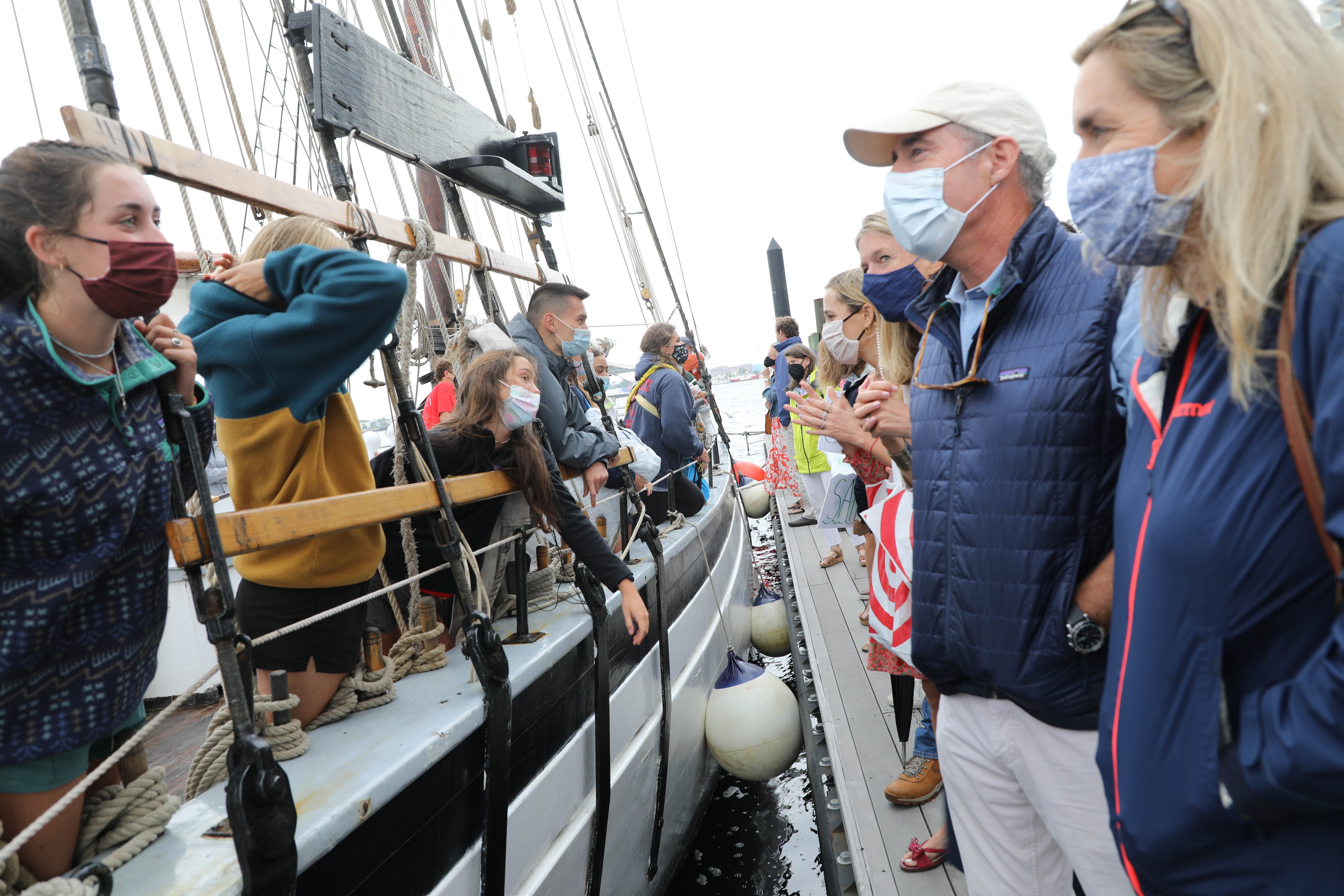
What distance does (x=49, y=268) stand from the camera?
1115mm

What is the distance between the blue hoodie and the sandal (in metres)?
2.94

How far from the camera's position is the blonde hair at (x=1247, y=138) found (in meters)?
0.74

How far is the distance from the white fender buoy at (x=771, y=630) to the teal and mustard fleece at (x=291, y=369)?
5026mm

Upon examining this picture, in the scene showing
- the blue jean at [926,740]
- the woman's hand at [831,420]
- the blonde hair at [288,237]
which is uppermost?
the blonde hair at [288,237]

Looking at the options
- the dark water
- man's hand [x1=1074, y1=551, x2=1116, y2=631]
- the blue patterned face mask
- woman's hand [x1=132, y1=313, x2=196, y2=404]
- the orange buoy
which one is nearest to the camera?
the blue patterned face mask

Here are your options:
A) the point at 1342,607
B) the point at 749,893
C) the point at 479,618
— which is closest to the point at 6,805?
the point at 479,618

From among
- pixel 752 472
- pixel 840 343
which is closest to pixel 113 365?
pixel 840 343

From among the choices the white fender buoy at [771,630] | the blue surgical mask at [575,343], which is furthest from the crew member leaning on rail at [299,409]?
the white fender buoy at [771,630]

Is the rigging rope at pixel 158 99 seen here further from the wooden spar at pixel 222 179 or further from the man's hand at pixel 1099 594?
the man's hand at pixel 1099 594

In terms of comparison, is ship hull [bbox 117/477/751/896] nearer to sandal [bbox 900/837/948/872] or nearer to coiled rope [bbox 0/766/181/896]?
coiled rope [bbox 0/766/181/896]

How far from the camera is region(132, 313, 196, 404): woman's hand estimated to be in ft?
4.35

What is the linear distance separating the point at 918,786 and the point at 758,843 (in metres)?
2.37

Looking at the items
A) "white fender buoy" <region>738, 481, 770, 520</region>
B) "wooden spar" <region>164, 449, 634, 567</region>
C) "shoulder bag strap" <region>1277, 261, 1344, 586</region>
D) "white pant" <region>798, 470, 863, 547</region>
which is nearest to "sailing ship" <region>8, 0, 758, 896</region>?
"wooden spar" <region>164, 449, 634, 567</region>

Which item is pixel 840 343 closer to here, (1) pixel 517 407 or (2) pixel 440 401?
(1) pixel 517 407
